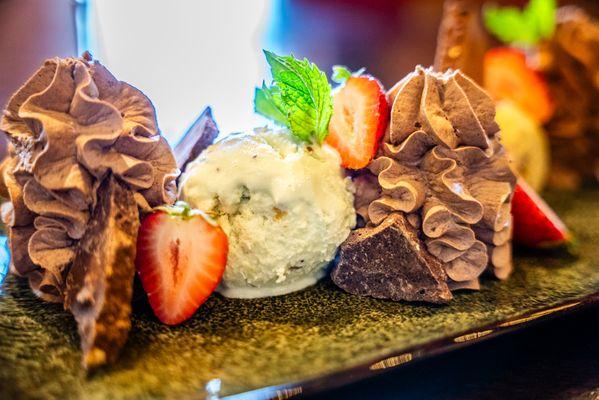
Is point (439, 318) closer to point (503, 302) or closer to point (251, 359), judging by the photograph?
point (503, 302)

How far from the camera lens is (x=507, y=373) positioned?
1.56 m

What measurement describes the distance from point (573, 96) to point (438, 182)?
68.0 inches

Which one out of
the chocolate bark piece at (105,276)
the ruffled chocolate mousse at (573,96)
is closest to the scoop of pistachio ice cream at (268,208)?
the chocolate bark piece at (105,276)

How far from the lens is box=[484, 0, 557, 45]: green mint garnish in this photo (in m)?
2.97

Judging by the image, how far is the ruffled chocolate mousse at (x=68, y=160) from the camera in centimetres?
142

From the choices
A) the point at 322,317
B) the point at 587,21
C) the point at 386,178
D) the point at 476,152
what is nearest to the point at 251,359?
the point at 322,317

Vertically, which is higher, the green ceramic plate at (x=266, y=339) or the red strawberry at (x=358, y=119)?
the red strawberry at (x=358, y=119)

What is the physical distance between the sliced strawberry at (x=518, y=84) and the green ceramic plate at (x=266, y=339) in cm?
134

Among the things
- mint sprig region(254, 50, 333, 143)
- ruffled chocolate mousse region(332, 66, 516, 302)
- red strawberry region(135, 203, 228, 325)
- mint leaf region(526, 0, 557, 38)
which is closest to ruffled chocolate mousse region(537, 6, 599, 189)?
mint leaf region(526, 0, 557, 38)

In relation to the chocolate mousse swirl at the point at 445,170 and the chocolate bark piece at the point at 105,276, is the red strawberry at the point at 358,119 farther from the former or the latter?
the chocolate bark piece at the point at 105,276

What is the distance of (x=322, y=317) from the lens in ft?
5.17

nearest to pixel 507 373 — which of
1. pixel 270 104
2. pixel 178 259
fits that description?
pixel 178 259

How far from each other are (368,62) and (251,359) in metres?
4.45

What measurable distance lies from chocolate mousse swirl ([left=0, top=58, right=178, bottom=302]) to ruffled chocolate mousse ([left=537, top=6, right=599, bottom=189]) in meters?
2.30
